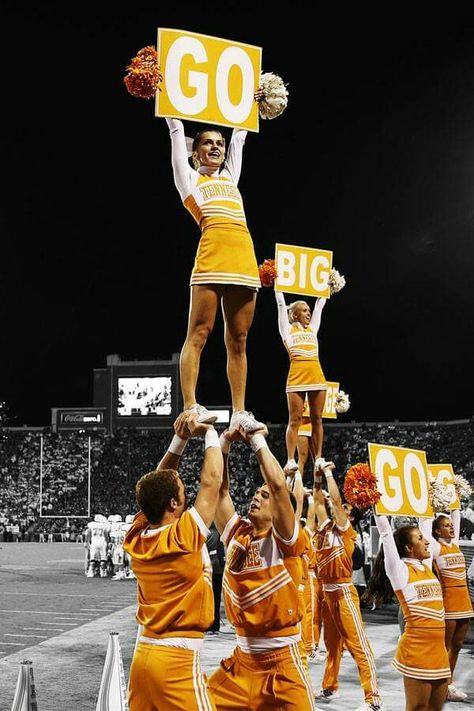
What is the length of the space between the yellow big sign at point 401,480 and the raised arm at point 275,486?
1966 mm

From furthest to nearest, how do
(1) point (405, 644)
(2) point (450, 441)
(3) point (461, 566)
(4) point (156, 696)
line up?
1. (2) point (450, 441)
2. (3) point (461, 566)
3. (1) point (405, 644)
4. (4) point (156, 696)

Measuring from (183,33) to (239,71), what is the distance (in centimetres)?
37

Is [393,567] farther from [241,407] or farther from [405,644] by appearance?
[241,407]

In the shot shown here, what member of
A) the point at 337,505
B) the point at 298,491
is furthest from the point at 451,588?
the point at 298,491

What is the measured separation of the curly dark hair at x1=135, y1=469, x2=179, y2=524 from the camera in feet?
10.9

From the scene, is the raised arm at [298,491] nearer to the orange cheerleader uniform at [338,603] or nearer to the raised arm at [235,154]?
the orange cheerleader uniform at [338,603]

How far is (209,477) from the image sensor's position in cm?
340

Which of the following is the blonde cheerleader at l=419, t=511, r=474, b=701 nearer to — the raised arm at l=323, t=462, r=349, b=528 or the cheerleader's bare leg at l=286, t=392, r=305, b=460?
the raised arm at l=323, t=462, r=349, b=528

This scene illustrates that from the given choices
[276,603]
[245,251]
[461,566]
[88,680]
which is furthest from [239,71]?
[88,680]

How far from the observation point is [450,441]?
124 ft

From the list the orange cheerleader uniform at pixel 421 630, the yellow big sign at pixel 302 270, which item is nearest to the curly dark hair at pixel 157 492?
the orange cheerleader uniform at pixel 421 630

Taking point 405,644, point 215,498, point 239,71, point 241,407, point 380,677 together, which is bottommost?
point 380,677

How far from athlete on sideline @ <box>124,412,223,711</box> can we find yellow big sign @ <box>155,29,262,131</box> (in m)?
2.05

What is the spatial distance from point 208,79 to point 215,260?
1.02m
